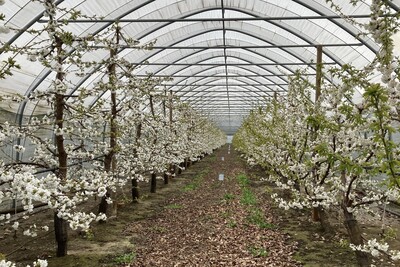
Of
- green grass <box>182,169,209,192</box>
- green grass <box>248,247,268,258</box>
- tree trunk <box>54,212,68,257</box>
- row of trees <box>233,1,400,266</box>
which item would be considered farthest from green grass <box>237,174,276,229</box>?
tree trunk <box>54,212,68,257</box>

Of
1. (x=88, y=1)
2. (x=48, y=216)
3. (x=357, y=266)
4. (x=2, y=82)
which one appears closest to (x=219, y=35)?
(x=88, y=1)

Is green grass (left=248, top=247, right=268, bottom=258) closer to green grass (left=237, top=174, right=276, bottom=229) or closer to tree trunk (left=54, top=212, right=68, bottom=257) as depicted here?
green grass (left=237, top=174, right=276, bottom=229)

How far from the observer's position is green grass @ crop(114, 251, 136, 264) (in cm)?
856

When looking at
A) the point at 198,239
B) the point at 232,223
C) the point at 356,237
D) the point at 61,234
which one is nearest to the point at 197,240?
the point at 198,239

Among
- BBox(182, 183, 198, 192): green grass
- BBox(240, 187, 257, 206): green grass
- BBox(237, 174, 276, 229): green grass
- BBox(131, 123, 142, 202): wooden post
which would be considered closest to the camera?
BBox(237, 174, 276, 229): green grass

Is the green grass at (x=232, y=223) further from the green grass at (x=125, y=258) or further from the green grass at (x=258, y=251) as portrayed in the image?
the green grass at (x=125, y=258)

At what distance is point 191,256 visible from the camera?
9.12m

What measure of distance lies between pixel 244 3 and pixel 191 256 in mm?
9862

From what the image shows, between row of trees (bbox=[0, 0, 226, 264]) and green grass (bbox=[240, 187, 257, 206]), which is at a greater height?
row of trees (bbox=[0, 0, 226, 264])

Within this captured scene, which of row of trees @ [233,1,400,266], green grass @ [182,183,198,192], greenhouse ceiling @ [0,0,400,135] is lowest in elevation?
green grass @ [182,183,198,192]

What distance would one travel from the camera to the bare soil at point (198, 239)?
871 cm

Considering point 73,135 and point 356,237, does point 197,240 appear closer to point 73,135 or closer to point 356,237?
point 356,237

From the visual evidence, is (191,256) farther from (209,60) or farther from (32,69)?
(209,60)

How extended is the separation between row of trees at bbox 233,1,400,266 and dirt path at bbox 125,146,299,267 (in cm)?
156
